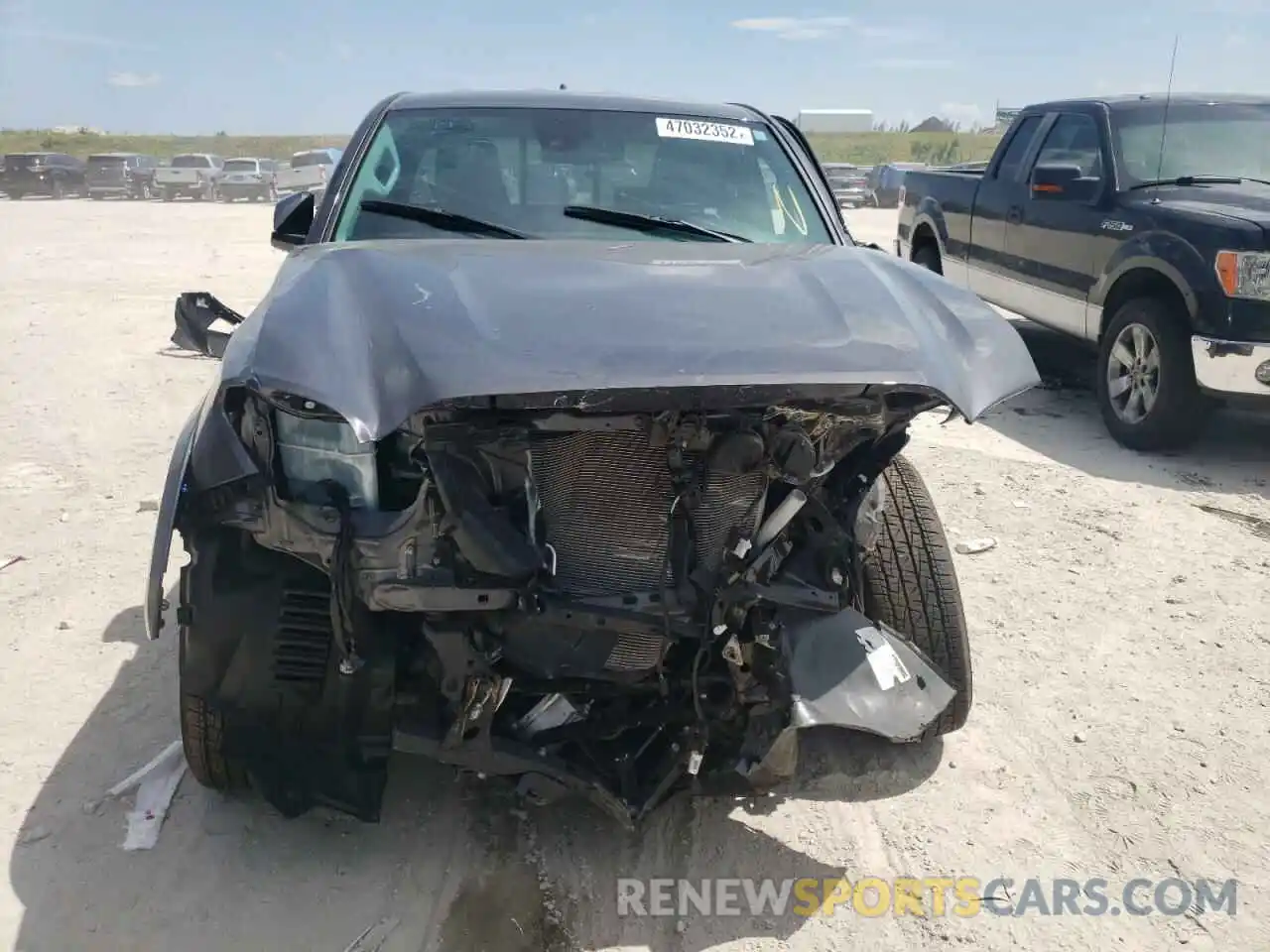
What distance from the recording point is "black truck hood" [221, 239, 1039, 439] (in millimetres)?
2137

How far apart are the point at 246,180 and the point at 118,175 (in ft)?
13.9

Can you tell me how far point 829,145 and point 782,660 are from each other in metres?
60.1

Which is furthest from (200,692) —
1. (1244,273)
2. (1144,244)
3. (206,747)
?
(1144,244)

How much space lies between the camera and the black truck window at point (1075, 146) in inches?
Answer: 271

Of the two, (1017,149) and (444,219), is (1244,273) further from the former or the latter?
(444,219)

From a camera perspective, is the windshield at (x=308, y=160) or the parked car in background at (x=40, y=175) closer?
the windshield at (x=308, y=160)

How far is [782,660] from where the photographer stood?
249cm

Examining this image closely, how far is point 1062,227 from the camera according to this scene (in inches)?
273

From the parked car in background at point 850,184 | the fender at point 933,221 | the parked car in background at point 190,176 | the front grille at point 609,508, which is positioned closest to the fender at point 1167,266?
the fender at point 933,221

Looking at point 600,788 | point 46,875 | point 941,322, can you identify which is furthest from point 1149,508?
point 46,875

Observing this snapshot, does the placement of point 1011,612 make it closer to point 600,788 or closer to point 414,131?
point 600,788

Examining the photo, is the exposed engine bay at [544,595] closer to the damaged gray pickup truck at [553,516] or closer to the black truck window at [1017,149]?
the damaged gray pickup truck at [553,516]

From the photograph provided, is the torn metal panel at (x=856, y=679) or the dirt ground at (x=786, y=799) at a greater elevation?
the torn metal panel at (x=856, y=679)

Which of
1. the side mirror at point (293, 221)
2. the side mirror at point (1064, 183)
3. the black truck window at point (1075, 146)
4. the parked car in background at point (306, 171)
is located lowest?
the side mirror at point (293, 221)
